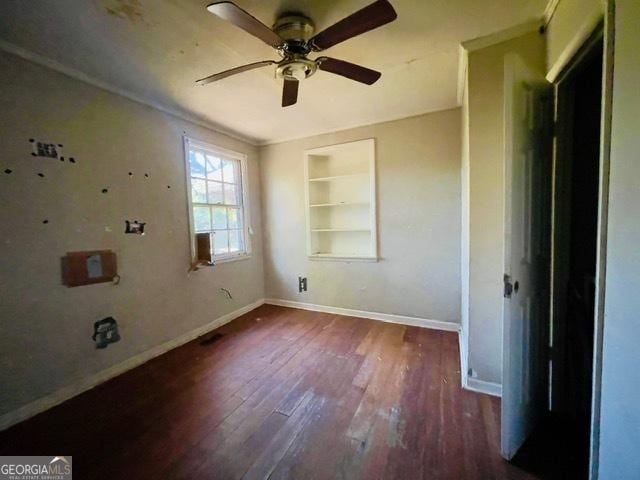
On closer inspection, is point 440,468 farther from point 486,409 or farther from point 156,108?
point 156,108

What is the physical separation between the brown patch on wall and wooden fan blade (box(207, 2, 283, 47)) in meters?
0.66

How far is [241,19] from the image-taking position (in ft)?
3.78

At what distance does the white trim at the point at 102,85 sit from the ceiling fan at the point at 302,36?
45.9 inches

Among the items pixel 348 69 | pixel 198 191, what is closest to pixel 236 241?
pixel 198 191

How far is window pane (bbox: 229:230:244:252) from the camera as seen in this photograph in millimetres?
3492

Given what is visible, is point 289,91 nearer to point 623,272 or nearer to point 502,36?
point 502,36

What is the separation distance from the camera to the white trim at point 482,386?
183 cm

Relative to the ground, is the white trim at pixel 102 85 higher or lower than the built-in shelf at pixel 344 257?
higher

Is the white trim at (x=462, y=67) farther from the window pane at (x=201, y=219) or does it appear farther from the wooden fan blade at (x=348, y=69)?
the window pane at (x=201, y=219)

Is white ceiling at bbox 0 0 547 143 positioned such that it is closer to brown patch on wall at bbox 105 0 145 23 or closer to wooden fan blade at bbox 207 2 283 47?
brown patch on wall at bbox 105 0 145 23

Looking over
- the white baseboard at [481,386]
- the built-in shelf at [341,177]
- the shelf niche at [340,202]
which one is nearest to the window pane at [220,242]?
the shelf niche at [340,202]

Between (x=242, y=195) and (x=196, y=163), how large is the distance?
0.75 meters

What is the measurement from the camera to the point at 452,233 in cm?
283

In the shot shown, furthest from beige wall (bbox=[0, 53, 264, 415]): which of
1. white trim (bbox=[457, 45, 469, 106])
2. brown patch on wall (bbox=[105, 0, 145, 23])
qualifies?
white trim (bbox=[457, 45, 469, 106])
